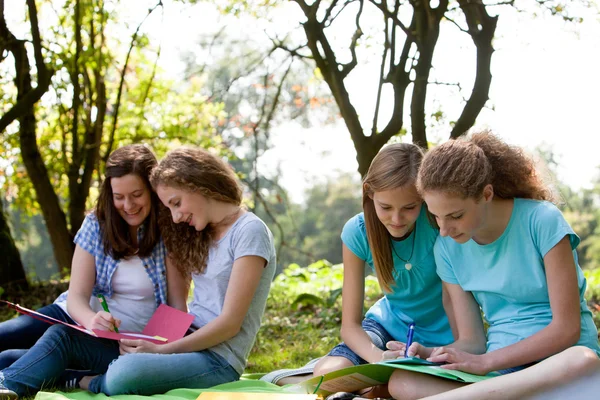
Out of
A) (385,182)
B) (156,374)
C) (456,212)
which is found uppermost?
(385,182)

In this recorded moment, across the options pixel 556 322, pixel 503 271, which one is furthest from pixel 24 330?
pixel 556 322

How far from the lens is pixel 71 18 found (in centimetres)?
638

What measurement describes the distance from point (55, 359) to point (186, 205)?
2.70 ft

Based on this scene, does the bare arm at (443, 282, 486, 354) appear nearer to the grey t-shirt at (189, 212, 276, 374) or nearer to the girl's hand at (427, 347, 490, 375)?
the girl's hand at (427, 347, 490, 375)

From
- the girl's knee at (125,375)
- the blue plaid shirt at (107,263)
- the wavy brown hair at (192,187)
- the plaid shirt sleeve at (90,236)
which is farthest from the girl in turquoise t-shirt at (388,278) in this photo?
the plaid shirt sleeve at (90,236)

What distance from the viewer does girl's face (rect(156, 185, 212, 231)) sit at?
9.87 feet

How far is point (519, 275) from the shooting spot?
246cm

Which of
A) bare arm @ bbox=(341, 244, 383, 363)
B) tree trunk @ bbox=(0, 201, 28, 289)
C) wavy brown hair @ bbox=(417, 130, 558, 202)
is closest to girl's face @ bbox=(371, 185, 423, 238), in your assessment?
wavy brown hair @ bbox=(417, 130, 558, 202)

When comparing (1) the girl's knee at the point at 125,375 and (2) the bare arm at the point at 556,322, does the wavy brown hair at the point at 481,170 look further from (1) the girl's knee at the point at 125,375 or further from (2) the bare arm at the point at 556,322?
(1) the girl's knee at the point at 125,375

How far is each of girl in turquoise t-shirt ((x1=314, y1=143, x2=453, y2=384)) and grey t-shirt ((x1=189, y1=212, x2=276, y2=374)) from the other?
0.36 m

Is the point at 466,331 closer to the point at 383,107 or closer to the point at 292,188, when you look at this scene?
the point at 383,107

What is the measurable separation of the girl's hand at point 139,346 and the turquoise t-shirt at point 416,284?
88cm

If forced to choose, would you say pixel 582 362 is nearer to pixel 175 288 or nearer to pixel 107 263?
pixel 175 288

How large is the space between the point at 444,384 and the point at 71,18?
17.2ft
